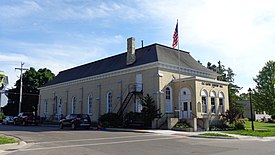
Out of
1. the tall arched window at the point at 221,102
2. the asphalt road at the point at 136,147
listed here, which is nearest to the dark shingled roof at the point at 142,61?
the tall arched window at the point at 221,102

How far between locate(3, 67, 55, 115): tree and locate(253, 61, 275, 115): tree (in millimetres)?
43042

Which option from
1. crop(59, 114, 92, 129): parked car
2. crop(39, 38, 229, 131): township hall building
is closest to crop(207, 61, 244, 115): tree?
crop(39, 38, 229, 131): township hall building

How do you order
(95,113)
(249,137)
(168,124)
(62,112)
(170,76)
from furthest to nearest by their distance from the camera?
(62,112) < (95,113) < (170,76) < (168,124) < (249,137)

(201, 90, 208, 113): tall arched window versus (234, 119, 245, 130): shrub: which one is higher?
(201, 90, 208, 113): tall arched window

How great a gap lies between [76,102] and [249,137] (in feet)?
93.1

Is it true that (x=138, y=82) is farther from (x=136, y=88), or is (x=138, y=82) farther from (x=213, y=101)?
(x=213, y=101)

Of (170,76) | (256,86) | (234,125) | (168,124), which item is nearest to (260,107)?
(256,86)

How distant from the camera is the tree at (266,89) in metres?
44.9

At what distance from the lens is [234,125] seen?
29609 millimetres

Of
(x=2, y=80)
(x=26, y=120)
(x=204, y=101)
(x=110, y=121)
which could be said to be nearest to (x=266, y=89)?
(x=204, y=101)

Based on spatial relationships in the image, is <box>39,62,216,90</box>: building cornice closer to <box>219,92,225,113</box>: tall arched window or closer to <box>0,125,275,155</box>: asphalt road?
<box>219,92,225,113</box>: tall arched window

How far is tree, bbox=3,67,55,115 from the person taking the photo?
194ft

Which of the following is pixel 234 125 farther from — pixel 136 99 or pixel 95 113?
pixel 95 113

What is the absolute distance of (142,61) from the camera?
33.0 meters
